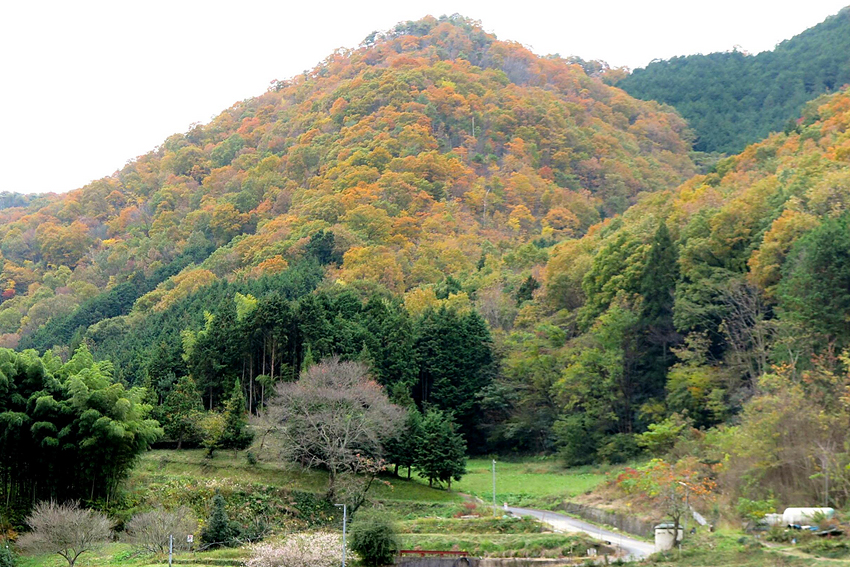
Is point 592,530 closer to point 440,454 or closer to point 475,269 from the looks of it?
point 440,454

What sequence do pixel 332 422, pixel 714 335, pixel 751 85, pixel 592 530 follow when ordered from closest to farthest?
pixel 592 530 → pixel 332 422 → pixel 714 335 → pixel 751 85

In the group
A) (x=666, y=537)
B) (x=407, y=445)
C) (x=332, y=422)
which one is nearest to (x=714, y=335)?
(x=407, y=445)

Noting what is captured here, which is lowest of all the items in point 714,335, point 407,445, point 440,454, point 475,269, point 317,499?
point 317,499

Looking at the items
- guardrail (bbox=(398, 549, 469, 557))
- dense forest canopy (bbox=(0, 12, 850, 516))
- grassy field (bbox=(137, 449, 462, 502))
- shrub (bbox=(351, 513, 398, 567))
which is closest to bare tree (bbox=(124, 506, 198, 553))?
dense forest canopy (bbox=(0, 12, 850, 516))

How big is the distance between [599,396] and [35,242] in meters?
Result: 69.5

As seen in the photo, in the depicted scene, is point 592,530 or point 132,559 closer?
point 132,559

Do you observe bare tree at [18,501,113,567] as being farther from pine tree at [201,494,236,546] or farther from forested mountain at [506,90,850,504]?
forested mountain at [506,90,850,504]

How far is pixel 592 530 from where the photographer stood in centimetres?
3134

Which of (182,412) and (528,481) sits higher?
(182,412)

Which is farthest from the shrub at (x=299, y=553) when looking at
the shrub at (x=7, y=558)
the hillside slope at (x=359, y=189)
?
the hillside slope at (x=359, y=189)

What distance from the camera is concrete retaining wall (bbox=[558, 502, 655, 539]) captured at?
3020cm

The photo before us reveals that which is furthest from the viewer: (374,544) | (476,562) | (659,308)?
(659,308)

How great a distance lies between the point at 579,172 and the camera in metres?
100

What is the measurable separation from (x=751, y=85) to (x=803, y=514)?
341 ft
